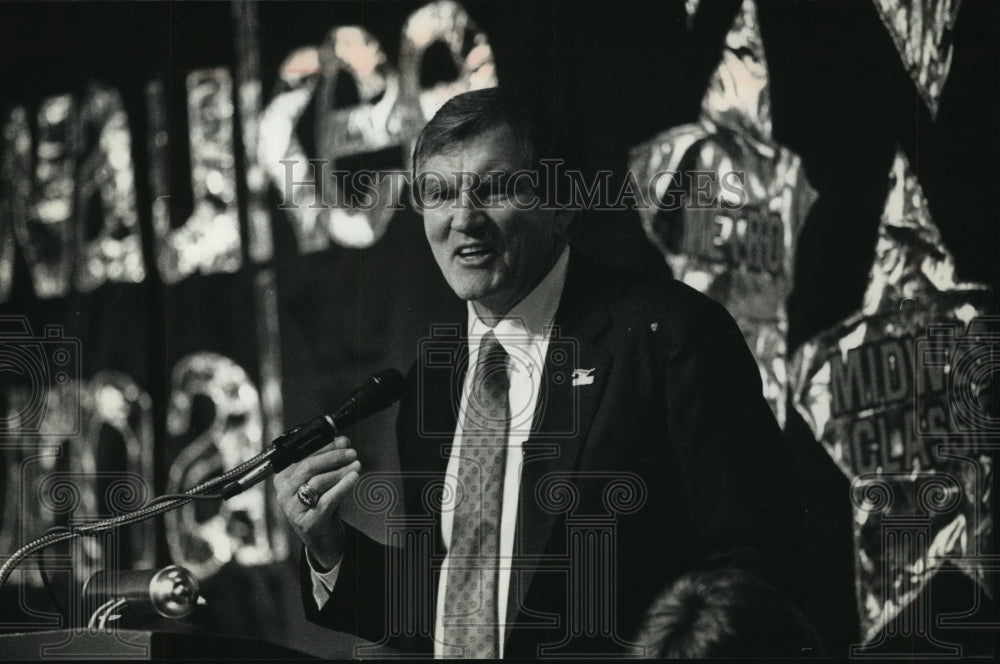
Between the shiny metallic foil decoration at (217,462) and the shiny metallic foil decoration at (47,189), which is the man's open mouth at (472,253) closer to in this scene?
the shiny metallic foil decoration at (217,462)

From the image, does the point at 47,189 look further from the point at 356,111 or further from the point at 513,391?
the point at 513,391

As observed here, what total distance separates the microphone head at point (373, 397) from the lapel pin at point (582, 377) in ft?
1.93

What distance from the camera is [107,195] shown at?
430 cm

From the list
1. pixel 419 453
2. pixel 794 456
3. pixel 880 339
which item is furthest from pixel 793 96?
pixel 419 453

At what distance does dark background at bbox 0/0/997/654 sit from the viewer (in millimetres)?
4188

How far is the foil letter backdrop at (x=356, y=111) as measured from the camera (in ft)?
13.8

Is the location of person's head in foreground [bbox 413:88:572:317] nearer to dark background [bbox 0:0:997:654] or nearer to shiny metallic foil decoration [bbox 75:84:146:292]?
dark background [bbox 0:0:997:654]

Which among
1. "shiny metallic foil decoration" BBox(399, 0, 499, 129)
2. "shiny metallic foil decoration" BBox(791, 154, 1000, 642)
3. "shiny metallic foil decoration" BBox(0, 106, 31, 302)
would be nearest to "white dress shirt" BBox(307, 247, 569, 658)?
"shiny metallic foil decoration" BBox(399, 0, 499, 129)

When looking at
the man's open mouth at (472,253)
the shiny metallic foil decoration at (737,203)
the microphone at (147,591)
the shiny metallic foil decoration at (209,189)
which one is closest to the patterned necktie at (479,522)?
the man's open mouth at (472,253)

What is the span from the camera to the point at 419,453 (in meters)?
4.16

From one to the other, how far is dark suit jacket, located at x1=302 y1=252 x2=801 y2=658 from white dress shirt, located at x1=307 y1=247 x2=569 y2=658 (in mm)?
29

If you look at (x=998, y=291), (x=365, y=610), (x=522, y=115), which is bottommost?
(x=365, y=610)

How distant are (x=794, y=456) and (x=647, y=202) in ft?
3.31

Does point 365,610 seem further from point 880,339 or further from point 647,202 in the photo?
point 880,339
